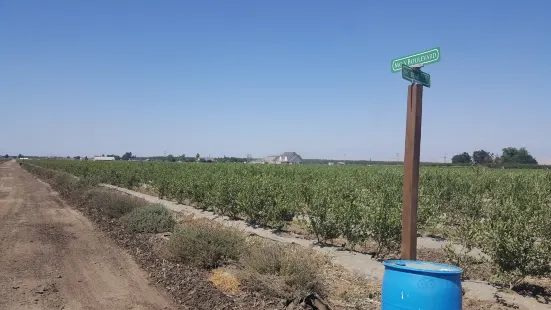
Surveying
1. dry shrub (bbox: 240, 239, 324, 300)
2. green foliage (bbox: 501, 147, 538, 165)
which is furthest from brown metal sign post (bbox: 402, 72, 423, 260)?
green foliage (bbox: 501, 147, 538, 165)

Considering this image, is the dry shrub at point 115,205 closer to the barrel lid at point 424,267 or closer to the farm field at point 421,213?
the farm field at point 421,213

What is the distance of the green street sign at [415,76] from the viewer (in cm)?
511

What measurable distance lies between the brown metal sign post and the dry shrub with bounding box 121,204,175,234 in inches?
343

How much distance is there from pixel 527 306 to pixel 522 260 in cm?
62

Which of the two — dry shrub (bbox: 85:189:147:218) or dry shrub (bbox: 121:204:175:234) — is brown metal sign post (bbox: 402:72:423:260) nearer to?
dry shrub (bbox: 121:204:175:234)

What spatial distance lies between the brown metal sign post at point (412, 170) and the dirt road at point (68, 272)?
3351 millimetres

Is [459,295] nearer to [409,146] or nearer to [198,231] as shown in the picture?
[409,146]

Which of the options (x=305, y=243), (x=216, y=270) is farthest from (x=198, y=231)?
(x=305, y=243)

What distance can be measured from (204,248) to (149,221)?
4563mm

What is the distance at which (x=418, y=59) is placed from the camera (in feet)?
17.1

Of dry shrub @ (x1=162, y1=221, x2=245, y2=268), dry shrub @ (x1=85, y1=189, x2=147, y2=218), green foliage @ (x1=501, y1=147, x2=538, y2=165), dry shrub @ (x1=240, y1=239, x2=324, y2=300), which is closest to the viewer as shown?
dry shrub @ (x1=240, y1=239, x2=324, y2=300)

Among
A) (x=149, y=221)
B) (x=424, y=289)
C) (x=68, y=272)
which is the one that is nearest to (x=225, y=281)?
(x=68, y=272)

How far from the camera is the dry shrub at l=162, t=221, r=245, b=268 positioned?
330 inches

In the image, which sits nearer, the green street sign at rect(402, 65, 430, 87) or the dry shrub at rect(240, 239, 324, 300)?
the green street sign at rect(402, 65, 430, 87)
